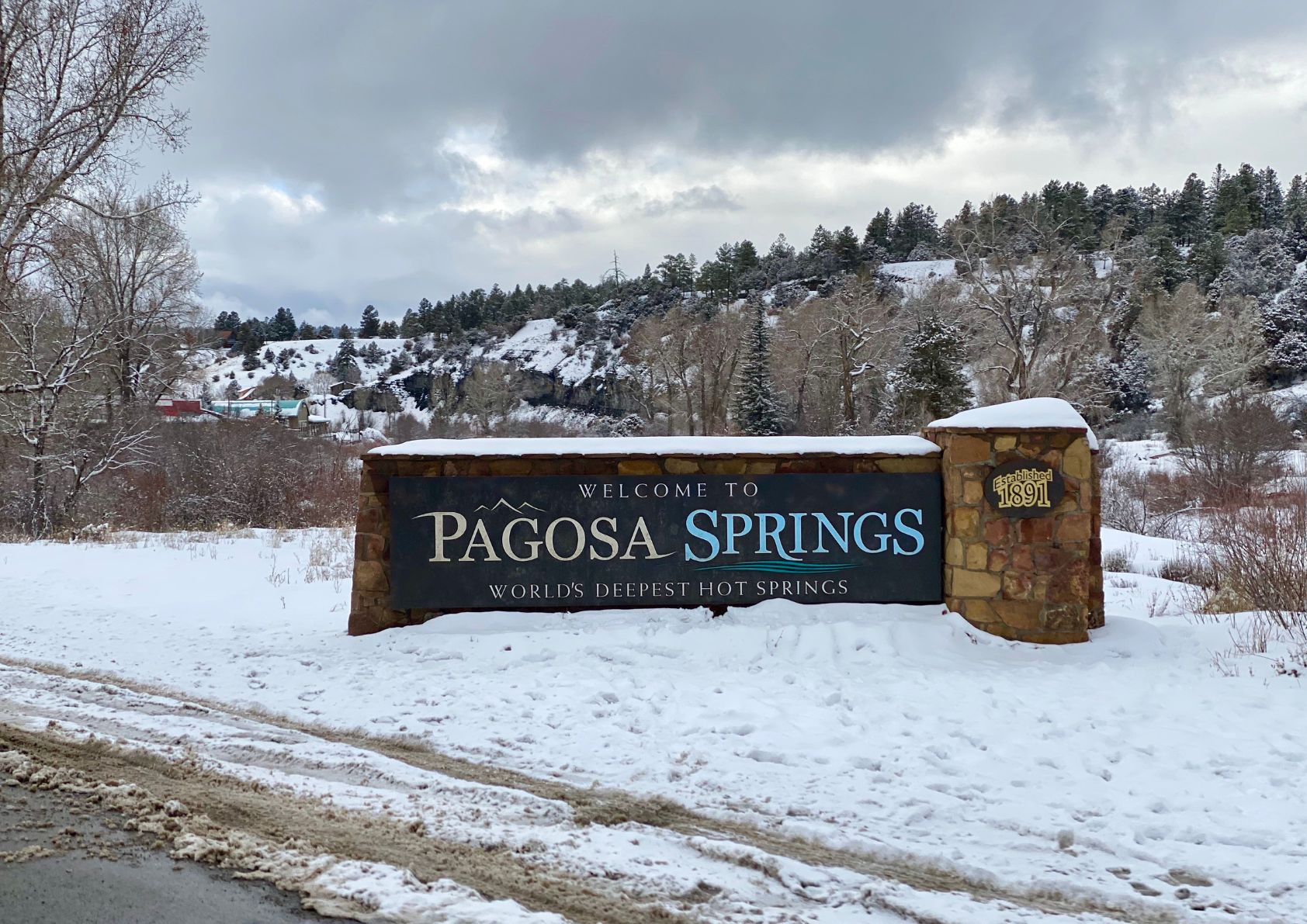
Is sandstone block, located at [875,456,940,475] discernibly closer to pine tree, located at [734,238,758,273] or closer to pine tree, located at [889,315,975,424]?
pine tree, located at [889,315,975,424]

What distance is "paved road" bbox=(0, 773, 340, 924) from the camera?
2852 mm

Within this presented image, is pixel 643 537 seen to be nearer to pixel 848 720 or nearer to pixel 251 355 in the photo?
pixel 848 720

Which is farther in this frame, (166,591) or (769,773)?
(166,591)

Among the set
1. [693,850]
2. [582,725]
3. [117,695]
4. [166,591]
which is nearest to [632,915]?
[693,850]

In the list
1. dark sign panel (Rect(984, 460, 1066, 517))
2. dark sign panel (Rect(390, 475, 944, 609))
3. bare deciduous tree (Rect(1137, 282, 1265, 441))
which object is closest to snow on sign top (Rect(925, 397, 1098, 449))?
dark sign panel (Rect(984, 460, 1066, 517))

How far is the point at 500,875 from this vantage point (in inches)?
127

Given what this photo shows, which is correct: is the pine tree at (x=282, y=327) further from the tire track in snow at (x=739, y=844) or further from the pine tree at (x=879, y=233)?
the tire track in snow at (x=739, y=844)

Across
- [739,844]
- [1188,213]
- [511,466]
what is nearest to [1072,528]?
[739,844]

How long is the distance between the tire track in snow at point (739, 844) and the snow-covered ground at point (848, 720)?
4cm

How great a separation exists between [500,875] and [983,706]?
326 centimetres

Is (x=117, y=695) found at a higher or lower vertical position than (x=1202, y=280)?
lower

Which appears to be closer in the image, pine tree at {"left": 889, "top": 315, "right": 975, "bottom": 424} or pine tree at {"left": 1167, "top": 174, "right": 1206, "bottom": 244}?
pine tree at {"left": 889, "top": 315, "right": 975, "bottom": 424}

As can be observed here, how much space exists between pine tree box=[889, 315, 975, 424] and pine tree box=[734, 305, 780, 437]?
23.5 ft

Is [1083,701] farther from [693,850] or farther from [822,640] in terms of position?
[693,850]
